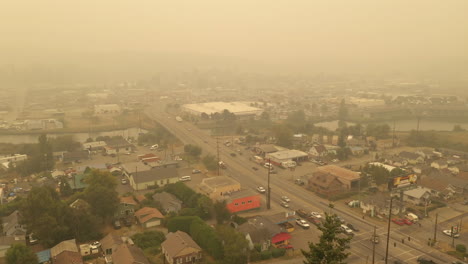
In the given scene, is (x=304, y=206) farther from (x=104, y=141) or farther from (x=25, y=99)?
(x=25, y=99)

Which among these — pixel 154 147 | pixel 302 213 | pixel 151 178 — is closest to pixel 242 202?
pixel 302 213

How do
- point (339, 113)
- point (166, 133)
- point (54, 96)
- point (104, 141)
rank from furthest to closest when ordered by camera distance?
point (54, 96), point (339, 113), point (166, 133), point (104, 141)

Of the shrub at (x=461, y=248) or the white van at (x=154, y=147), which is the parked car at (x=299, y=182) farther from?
the white van at (x=154, y=147)

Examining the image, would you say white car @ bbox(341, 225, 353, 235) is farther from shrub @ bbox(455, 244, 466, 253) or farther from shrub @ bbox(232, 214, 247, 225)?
shrub @ bbox(232, 214, 247, 225)

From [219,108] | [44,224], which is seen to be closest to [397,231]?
[44,224]

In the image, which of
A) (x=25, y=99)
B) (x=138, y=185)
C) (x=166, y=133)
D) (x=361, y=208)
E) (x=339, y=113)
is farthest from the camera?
(x=25, y=99)

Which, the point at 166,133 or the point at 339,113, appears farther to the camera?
the point at 339,113

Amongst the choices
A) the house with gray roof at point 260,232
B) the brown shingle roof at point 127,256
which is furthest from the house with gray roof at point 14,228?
the house with gray roof at point 260,232

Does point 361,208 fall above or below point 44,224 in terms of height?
below
